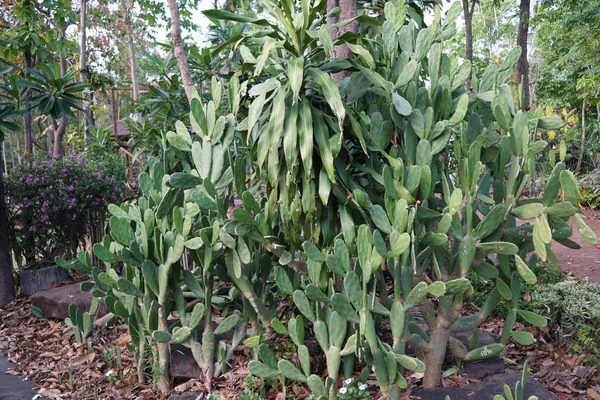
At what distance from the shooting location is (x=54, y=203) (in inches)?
216

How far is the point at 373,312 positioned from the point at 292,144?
951 mm

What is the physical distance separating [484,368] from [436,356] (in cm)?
42

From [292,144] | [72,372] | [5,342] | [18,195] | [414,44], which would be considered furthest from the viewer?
[18,195]

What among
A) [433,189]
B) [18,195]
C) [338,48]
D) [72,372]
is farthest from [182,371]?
[18,195]

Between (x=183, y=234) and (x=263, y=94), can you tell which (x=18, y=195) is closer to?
(x=183, y=234)

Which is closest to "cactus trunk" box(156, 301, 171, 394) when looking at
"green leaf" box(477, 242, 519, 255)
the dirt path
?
"green leaf" box(477, 242, 519, 255)

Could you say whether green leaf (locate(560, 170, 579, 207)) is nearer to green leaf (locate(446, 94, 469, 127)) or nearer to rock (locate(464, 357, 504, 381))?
green leaf (locate(446, 94, 469, 127))

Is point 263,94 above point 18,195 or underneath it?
above

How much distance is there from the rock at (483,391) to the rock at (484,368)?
0.21 m

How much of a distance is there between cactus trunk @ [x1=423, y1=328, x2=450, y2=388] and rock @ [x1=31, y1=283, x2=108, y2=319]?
2756mm

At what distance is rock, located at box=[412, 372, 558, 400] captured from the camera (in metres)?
2.67

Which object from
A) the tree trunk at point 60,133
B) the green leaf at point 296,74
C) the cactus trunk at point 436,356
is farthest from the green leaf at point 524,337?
the tree trunk at point 60,133

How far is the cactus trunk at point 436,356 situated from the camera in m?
2.88

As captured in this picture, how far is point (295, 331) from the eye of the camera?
2764 mm
